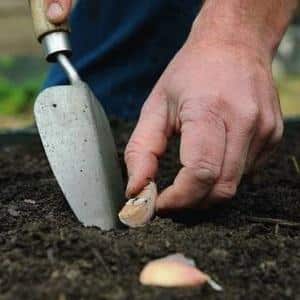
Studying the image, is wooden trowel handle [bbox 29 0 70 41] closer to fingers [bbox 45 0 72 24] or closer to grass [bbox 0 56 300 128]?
fingers [bbox 45 0 72 24]

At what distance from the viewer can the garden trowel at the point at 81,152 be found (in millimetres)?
1336

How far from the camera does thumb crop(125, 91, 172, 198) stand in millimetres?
1320

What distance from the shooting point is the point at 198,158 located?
1257mm

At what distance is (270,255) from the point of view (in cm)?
119

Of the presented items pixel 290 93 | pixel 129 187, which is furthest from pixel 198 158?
pixel 290 93

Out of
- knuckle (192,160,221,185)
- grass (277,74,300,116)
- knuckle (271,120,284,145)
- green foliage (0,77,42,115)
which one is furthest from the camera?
green foliage (0,77,42,115)

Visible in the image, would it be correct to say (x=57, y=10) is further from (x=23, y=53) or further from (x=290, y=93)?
(x=23, y=53)

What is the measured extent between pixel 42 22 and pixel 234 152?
1.37 feet

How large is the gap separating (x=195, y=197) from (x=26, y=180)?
0.58 meters

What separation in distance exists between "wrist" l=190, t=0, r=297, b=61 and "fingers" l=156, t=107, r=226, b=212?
0.19m

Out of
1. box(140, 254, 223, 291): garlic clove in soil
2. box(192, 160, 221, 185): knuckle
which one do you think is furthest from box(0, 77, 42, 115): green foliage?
box(140, 254, 223, 291): garlic clove in soil

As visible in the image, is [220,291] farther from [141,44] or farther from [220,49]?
[141,44]

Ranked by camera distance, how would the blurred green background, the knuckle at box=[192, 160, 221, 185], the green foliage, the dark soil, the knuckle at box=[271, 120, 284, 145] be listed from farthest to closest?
the blurred green background, the green foliage, the knuckle at box=[271, 120, 284, 145], the knuckle at box=[192, 160, 221, 185], the dark soil

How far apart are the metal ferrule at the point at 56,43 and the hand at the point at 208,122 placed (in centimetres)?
19
